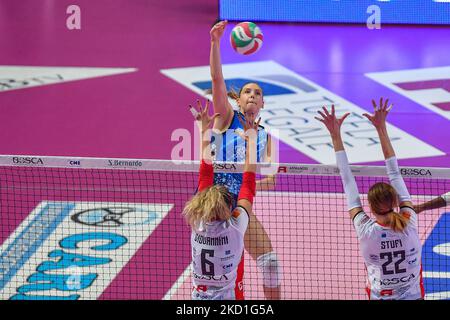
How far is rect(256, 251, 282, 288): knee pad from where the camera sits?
27.2ft

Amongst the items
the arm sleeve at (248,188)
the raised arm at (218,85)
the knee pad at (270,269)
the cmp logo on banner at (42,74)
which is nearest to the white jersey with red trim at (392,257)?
the arm sleeve at (248,188)

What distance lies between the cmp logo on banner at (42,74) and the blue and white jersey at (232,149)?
850 centimetres

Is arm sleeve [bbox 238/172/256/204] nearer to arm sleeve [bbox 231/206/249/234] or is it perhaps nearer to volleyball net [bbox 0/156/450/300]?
arm sleeve [bbox 231/206/249/234]

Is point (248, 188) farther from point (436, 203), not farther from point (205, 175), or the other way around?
point (436, 203)

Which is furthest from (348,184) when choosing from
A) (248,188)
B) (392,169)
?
(248,188)

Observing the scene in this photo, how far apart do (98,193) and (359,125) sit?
4.87m

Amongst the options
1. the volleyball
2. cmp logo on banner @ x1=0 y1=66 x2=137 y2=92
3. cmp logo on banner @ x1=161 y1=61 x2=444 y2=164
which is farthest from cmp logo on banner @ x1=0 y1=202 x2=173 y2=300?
cmp logo on banner @ x1=0 y1=66 x2=137 y2=92

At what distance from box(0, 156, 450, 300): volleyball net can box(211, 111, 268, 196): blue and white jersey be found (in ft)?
0.80

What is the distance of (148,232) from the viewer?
434 inches

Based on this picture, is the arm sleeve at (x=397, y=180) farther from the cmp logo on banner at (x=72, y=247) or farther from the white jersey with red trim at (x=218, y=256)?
the cmp logo on banner at (x=72, y=247)

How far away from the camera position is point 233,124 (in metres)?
8.38

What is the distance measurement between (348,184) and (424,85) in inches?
378
